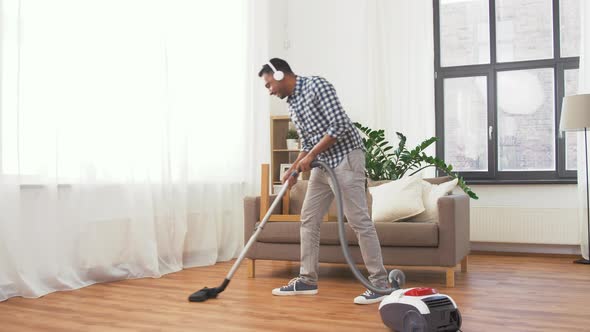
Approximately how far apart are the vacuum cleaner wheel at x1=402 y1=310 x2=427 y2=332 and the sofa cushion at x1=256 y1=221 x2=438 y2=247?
50.2 inches

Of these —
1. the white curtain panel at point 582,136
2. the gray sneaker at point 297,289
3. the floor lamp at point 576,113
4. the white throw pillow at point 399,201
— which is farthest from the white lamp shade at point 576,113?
the gray sneaker at point 297,289

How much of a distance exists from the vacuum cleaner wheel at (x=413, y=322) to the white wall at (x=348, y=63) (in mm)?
3228

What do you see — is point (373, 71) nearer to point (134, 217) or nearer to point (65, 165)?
point (134, 217)

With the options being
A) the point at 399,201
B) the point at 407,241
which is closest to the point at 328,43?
the point at 399,201

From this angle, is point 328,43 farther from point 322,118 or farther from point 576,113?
point 322,118

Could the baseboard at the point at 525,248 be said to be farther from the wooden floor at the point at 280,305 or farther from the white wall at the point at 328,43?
the white wall at the point at 328,43

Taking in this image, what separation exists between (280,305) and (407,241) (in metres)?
0.94

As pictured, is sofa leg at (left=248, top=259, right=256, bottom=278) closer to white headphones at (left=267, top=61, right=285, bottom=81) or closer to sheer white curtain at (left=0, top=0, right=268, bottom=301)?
sheer white curtain at (left=0, top=0, right=268, bottom=301)

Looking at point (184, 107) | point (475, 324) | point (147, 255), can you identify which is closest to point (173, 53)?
point (184, 107)

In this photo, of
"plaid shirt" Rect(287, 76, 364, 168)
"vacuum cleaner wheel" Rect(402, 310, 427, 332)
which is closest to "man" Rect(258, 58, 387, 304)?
"plaid shirt" Rect(287, 76, 364, 168)

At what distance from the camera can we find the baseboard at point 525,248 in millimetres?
5176

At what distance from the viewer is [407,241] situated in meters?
3.63

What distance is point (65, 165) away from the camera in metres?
3.66

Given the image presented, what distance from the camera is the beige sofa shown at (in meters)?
3.57
